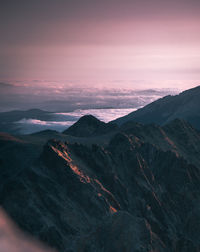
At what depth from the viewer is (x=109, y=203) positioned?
101 metres

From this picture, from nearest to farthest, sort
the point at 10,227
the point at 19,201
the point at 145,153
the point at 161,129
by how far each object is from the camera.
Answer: the point at 10,227
the point at 19,201
the point at 145,153
the point at 161,129

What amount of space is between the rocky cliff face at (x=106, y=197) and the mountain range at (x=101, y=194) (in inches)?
9.1

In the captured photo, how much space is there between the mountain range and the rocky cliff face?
23cm

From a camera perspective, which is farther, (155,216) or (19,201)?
(155,216)

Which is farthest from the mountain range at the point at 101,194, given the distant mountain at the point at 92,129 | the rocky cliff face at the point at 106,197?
Answer: the distant mountain at the point at 92,129

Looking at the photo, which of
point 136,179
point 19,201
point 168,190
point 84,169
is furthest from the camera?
point 168,190

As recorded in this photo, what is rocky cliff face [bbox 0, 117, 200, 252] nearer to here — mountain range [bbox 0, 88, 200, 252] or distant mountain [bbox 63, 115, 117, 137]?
mountain range [bbox 0, 88, 200, 252]

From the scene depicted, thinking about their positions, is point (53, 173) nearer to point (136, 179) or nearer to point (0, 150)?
point (0, 150)

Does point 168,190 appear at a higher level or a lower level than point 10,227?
lower

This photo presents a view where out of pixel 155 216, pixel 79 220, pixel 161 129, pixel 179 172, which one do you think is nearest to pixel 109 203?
pixel 79 220

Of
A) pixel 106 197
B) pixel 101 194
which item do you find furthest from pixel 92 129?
pixel 101 194

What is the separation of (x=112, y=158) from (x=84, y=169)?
19410 millimetres

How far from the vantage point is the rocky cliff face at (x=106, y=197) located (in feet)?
284

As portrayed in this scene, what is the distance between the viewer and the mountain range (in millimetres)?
86500
